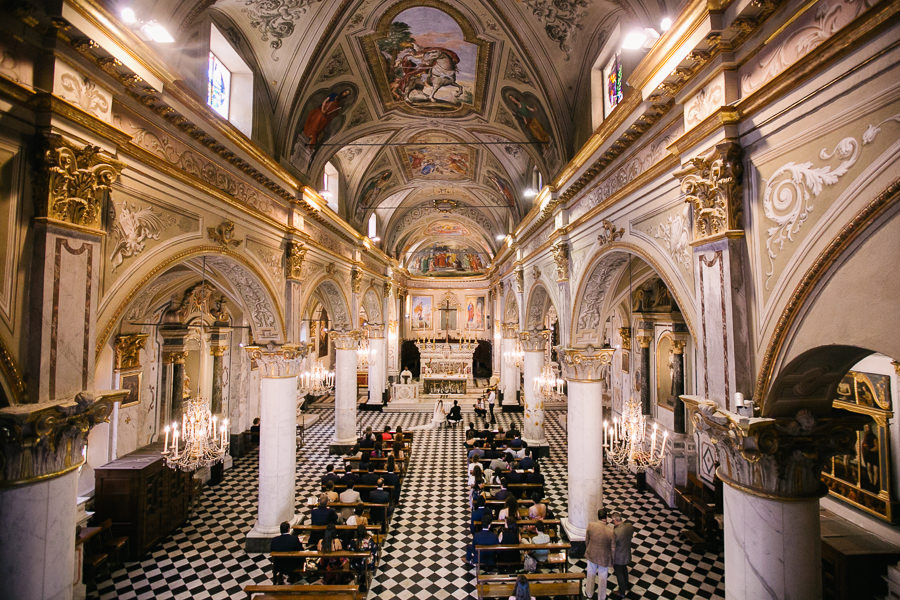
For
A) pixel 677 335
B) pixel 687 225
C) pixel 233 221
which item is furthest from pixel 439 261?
pixel 687 225

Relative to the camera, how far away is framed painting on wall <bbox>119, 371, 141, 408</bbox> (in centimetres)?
1009

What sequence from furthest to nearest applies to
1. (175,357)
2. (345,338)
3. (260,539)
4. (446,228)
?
(446,228) → (345,338) → (175,357) → (260,539)

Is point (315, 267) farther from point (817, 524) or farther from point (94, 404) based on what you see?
point (817, 524)

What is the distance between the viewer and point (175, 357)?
1198 cm

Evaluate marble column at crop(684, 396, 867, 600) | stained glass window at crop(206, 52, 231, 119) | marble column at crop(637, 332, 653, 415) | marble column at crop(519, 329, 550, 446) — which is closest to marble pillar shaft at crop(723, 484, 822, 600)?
marble column at crop(684, 396, 867, 600)

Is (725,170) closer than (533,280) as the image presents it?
Yes

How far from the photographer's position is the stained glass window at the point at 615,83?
7.29 m

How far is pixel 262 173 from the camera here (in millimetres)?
8312

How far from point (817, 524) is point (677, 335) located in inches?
335

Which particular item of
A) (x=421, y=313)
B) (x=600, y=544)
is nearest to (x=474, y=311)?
(x=421, y=313)

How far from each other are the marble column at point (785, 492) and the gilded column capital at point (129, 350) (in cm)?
1229

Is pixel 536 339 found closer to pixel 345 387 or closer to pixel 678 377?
pixel 678 377

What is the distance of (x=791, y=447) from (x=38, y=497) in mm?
6926

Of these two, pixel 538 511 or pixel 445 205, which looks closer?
pixel 538 511
